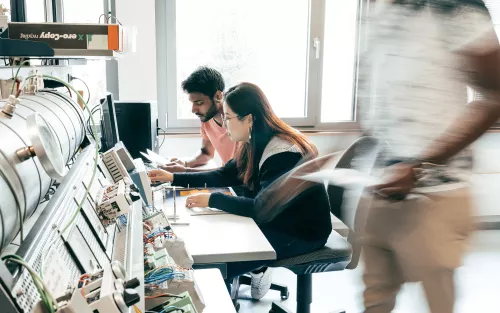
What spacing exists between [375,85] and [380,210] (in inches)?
11.9

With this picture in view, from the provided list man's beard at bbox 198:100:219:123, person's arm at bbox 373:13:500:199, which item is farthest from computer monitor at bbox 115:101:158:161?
person's arm at bbox 373:13:500:199

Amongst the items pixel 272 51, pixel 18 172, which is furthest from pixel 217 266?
pixel 272 51

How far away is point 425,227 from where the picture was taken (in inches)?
Result: 47.3

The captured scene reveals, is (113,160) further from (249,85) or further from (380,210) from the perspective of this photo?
(380,210)

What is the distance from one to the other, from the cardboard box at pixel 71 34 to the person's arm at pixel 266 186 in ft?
2.84

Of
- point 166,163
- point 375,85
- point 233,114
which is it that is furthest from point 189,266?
point 166,163

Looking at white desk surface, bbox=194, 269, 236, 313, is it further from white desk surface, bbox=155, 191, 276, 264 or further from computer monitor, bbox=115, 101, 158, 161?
→ computer monitor, bbox=115, 101, 158, 161

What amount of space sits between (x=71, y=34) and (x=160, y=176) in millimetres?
1235

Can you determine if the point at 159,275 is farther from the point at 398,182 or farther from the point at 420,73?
the point at 420,73

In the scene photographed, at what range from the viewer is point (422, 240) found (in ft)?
4.00

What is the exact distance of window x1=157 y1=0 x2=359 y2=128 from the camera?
12.2ft

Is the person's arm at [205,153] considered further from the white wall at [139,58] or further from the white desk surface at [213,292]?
the white desk surface at [213,292]

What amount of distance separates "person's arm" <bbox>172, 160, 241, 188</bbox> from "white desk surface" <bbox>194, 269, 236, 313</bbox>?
1.06m

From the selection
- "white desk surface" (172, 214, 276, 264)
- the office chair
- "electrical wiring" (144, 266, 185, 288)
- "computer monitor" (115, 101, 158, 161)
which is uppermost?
A: "computer monitor" (115, 101, 158, 161)
